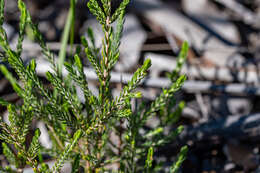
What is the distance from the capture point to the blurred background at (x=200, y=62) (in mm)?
1574

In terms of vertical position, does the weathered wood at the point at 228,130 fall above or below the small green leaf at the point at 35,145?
below

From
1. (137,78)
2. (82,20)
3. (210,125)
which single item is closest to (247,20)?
(210,125)

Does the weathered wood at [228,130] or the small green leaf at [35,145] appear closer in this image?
the small green leaf at [35,145]

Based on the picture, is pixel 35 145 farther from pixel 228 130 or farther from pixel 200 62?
pixel 200 62

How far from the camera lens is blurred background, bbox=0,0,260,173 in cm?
157

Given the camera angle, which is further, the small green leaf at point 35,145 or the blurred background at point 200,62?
the blurred background at point 200,62

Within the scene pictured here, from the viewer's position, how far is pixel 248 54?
2.15 m

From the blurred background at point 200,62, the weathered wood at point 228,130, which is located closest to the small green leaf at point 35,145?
the blurred background at point 200,62

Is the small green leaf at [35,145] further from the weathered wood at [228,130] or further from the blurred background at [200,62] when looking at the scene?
the weathered wood at [228,130]

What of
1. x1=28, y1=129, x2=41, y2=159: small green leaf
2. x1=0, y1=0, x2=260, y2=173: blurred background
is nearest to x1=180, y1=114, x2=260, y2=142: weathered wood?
x1=0, y1=0, x2=260, y2=173: blurred background

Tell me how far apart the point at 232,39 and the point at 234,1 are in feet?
1.55

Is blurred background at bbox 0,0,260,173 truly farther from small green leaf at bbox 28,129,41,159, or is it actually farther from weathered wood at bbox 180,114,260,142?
small green leaf at bbox 28,129,41,159

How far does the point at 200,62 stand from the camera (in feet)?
6.86

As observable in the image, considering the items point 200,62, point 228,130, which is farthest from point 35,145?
point 200,62
